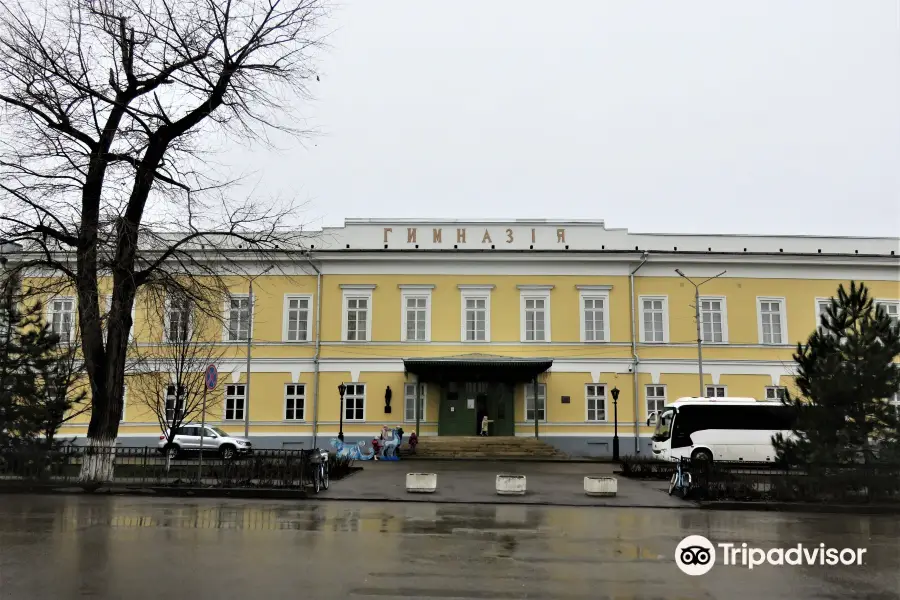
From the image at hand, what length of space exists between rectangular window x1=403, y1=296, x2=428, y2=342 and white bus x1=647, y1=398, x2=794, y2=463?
40.0 feet

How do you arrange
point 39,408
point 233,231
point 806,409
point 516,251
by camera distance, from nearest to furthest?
point 806,409 < point 233,231 < point 39,408 < point 516,251

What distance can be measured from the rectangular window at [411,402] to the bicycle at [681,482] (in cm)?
1608

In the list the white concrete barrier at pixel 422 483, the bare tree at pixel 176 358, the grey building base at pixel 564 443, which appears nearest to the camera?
the white concrete barrier at pixel 422 483

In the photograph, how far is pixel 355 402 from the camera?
106 feet

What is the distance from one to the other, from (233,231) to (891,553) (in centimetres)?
1515

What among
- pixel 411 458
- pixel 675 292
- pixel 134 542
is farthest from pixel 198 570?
pixel 675 292

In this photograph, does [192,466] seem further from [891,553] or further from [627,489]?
[891,553]

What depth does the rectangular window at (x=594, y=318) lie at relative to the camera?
108ft

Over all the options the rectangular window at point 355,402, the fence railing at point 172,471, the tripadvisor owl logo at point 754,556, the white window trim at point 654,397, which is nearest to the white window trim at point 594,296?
the white window trim at point 654,397

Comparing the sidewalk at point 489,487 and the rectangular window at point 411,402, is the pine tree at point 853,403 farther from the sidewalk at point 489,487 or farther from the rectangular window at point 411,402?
the rectangular window at point 411,402

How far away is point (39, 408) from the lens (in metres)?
18.8

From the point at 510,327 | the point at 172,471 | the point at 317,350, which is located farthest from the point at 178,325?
the point at 510,327

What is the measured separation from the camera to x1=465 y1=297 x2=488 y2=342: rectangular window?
3300cm

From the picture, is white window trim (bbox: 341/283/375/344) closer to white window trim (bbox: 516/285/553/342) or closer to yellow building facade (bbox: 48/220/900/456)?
yellow building facade (bbox: 48/220/900/456)
